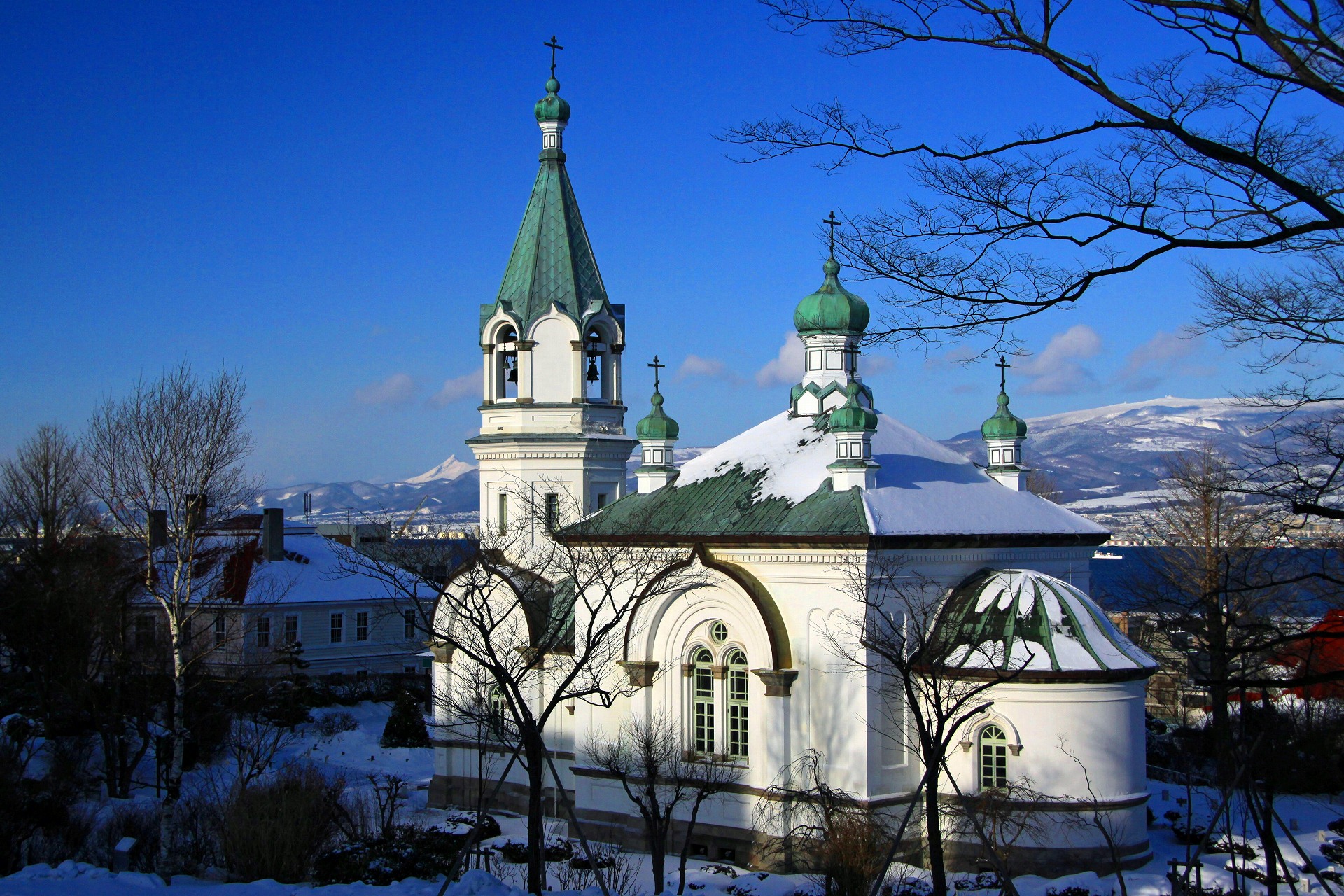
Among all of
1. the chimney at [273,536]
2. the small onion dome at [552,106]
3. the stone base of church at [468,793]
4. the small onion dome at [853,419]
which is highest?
the small onion dome at [552,106]

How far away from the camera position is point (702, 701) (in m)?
23.8

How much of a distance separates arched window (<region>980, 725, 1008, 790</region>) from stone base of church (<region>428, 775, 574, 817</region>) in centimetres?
944

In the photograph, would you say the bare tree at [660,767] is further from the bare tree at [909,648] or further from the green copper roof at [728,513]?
the green copper roof at [728,513]

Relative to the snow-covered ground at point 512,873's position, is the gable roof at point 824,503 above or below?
above

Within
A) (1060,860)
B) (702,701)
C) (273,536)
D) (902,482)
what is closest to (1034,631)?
(1060,860)

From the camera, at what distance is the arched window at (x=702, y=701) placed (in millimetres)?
23656

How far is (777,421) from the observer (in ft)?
91.5

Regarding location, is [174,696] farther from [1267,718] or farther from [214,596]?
[1267,718]

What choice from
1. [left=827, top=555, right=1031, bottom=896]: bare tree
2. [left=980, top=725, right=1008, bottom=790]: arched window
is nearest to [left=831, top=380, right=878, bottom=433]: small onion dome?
[left=827, top=555, right=1031, bottom=896]: bare tree

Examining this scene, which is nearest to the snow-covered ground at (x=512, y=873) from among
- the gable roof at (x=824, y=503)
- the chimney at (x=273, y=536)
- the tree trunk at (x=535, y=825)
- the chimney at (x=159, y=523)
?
the tree trunk at (x=535, y=825)

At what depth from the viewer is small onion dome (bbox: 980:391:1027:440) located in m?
26.9

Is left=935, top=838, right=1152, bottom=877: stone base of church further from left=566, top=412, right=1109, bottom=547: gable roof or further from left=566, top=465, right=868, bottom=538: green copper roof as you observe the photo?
left=566, top=465, right=868, bottom=538: green copper roof

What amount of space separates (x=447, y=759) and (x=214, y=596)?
6529mm

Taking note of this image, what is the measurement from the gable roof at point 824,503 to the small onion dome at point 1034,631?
118 cm
